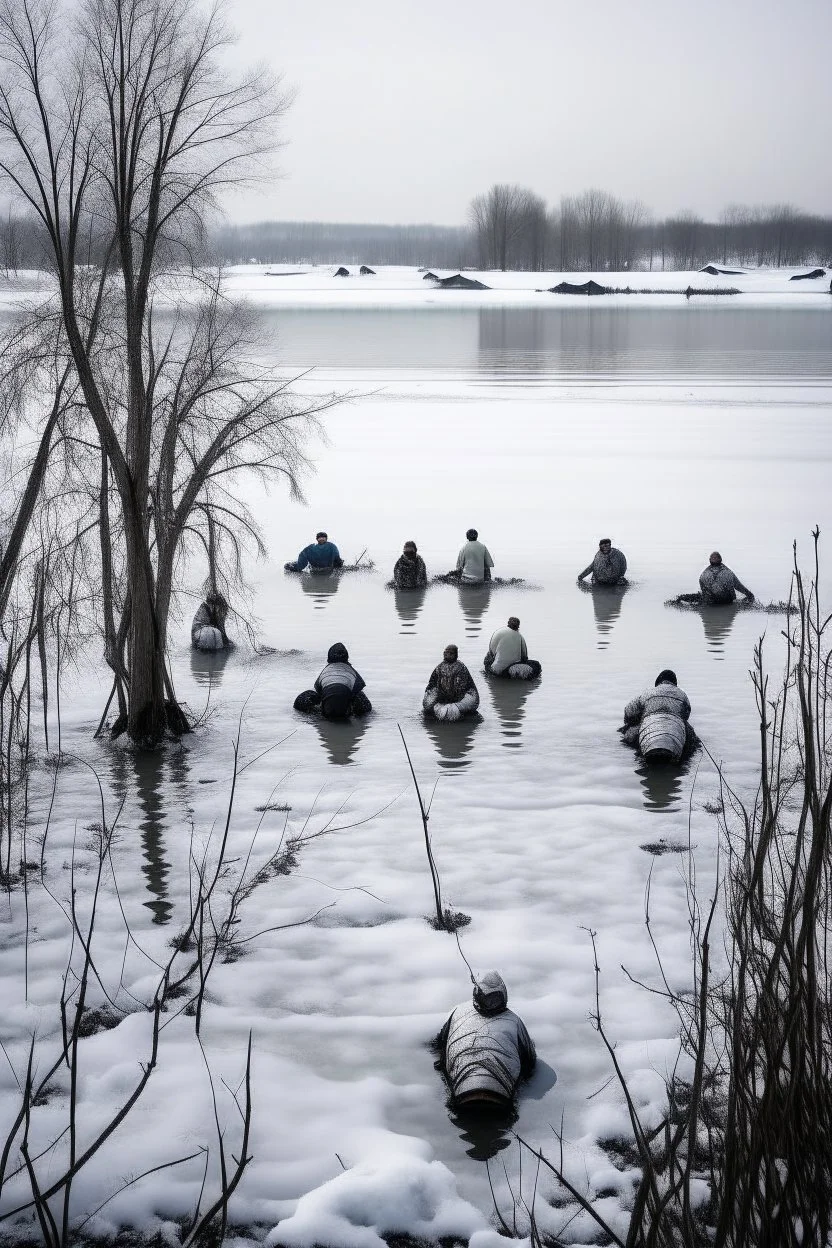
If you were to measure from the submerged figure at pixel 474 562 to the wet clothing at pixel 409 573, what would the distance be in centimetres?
85

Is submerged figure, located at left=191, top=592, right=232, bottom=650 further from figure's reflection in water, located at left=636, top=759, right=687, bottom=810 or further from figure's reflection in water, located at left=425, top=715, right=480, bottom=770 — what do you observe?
figure's reflection in water, located at left=636, top=759, right=687, bottom=810

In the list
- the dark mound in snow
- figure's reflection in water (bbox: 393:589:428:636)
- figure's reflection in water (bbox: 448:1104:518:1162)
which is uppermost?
the dark mound in snow

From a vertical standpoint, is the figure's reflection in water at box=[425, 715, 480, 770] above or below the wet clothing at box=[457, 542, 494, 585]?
below

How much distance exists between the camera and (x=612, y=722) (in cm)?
1647

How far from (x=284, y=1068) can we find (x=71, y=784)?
711cm

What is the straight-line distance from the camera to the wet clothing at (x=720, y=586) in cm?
2180

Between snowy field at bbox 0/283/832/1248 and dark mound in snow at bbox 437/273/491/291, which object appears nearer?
snowy field at bbox 0/283/832/1248

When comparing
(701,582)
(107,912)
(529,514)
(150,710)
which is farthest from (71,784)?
(529,514)

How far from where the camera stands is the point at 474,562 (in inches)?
935

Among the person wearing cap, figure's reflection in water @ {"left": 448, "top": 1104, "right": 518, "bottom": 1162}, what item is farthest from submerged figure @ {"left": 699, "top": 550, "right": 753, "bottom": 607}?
figure's reflection in water @ {"left": 448, "top": 1104, "right": 518, "bottom": 1162}

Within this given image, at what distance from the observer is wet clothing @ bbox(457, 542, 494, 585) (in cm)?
2372

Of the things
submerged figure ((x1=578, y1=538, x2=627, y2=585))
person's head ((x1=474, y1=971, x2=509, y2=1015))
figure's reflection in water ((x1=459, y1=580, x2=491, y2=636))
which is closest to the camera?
person's head ((x1=474, y1=971, x2=509, y2=1015))

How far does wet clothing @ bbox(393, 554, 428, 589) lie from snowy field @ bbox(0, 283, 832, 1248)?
0.42 metres

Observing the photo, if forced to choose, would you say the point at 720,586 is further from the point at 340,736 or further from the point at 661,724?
the point at 340,736
